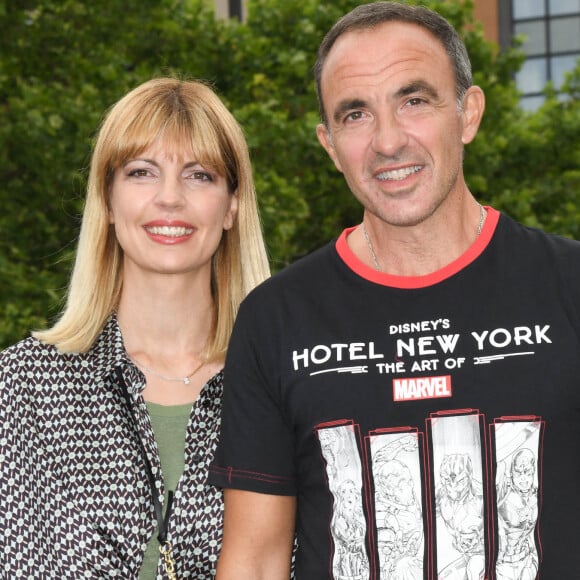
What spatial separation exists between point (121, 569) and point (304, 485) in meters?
0.76

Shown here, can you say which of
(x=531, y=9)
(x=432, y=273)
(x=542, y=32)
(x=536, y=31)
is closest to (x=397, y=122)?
(x=432, y=273)

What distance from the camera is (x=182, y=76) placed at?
9.93 metres

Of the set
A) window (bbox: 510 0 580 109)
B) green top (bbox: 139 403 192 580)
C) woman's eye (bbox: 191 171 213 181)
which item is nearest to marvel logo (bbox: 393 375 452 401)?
green top (bbox: 139 403 192 580)

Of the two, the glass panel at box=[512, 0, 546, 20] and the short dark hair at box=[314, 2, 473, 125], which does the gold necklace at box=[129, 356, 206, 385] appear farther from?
the glass panel at box=[512, 0, 546, 20]

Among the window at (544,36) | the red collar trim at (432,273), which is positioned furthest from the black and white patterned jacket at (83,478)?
the window at (544,36)

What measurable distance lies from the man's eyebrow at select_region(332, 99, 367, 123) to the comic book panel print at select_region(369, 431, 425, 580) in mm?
980

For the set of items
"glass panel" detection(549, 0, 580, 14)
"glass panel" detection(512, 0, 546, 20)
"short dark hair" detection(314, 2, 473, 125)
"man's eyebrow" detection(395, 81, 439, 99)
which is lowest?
"man's eyebrow" detection(395, 81, 439, 99)

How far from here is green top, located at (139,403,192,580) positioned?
3.78 metres

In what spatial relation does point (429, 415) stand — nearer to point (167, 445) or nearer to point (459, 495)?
point (459, 495)

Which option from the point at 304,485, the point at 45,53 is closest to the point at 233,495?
the point at 304,485

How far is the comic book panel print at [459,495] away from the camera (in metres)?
3.18

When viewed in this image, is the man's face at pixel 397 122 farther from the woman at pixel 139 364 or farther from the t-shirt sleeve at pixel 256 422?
the woman at pixel 139 364

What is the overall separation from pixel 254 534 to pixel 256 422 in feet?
1.17

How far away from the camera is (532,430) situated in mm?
3162
